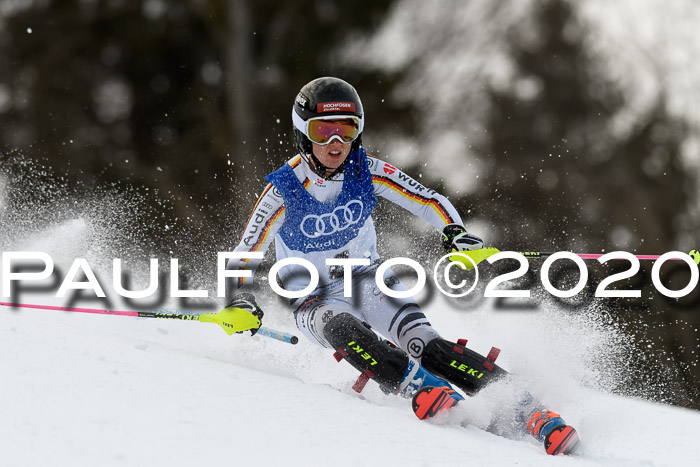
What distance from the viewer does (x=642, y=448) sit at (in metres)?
3.94

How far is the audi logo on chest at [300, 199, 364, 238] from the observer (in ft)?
13.7

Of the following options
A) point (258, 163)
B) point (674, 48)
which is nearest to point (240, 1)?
point (258, 163)

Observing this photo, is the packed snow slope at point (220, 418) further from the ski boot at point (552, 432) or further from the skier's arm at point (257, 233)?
the skier's arm at point (257, 233)

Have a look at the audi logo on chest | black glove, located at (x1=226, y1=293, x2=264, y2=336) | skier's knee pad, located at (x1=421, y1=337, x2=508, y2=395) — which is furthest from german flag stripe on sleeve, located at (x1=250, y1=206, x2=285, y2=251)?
skier's knee pad, located at (x1=421, y1=337, x2=508, y2=395)

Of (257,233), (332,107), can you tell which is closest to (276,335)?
(257,233)

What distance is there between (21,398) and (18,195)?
8531 millimetres

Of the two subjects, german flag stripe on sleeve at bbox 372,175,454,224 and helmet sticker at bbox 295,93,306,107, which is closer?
helmet sticker at bbox 295,93,306,107

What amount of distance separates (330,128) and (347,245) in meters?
0.63

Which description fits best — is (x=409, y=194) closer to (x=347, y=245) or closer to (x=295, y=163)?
(x=347, y=245)

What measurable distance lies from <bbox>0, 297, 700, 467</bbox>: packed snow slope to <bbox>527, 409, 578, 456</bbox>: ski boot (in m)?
0.06

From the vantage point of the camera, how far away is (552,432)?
11.0 feet

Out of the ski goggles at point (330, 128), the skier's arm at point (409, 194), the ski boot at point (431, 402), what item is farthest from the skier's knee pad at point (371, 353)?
the ski goggles at point (330, 128)

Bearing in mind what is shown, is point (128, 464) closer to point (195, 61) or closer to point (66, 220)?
point (66, 220)

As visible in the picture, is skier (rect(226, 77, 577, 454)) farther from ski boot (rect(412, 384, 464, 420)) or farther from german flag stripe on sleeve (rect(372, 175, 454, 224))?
ski boot (rect(412, 384, 464, 420))
